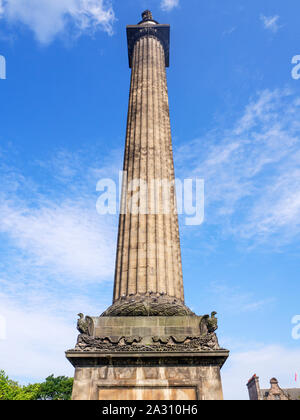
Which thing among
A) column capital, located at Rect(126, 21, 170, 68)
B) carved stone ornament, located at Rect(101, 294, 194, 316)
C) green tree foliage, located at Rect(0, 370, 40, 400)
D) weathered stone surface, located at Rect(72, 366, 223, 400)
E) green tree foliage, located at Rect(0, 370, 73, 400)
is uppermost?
column capital, located at Rect(126, 21, 170, 68)

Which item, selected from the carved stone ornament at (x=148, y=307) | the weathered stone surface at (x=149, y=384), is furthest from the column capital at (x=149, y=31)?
the weathered stone surface at (x=149, y=384)

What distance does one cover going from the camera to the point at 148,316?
11.2 metres

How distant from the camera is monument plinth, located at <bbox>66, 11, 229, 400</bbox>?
969 centimetres

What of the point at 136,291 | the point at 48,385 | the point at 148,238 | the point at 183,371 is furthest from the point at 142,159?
the point at 48,385

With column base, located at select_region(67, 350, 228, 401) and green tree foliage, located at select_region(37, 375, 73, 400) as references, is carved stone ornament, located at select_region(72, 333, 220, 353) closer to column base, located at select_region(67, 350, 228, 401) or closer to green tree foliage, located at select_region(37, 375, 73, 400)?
column base, located at select_region(67, 350, 228, 401)

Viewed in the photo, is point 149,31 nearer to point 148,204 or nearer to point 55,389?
point 148,204

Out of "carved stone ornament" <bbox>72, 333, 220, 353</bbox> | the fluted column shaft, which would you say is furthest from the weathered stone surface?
the fluted column shaft

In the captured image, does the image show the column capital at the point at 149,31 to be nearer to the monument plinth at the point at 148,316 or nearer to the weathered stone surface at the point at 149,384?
the monument plinth at the point at 148,316

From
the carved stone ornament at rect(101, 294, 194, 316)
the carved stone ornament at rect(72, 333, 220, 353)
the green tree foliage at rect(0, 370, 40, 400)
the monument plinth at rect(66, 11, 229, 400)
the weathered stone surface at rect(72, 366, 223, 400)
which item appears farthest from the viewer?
the green tree foliage at rect(0, 370, 40, 400)

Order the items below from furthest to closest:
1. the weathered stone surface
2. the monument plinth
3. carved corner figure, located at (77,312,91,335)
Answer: carved corner figure, located at (77,312,91,335) → the monument plinth → the weathered stone surface

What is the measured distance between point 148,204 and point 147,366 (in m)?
6.34

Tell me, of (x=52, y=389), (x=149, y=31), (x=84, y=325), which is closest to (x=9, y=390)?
(x=52, y=389)

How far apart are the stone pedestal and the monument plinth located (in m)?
0.03
